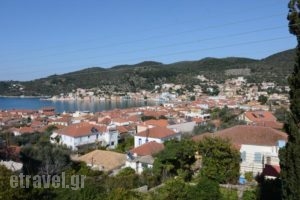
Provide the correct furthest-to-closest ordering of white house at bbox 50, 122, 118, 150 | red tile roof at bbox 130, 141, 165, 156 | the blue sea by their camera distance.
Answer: the blue sea → white house at bbox 50, 122, 118, 150 → red tile roof at bbox 130, 141, 165, 156

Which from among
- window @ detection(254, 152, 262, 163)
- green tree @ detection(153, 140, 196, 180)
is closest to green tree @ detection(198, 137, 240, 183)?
green tree @ detection(153, 140, 196, 180)

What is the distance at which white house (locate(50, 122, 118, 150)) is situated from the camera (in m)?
41.3

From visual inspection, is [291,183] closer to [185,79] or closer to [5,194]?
[5,194]

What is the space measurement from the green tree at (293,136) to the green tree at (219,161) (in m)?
8.84

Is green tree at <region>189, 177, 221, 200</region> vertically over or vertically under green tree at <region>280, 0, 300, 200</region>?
under

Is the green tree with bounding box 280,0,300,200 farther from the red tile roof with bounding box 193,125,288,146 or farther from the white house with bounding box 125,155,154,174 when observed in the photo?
the white house with bounding box 125,155,154,174

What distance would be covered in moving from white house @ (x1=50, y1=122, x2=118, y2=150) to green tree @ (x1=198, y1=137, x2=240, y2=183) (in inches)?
866

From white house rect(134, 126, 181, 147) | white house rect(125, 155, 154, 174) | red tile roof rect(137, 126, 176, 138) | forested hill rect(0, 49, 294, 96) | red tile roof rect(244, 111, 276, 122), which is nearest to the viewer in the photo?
white house rect(125, 155, 154, 174)

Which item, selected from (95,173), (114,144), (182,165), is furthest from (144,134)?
(182,165)

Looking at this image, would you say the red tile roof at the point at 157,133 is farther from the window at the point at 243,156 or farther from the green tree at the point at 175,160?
the green tree at the point at 175,160

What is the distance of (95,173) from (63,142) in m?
17.6

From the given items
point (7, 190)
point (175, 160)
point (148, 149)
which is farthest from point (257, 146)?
point (7, 190)

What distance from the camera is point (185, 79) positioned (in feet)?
594

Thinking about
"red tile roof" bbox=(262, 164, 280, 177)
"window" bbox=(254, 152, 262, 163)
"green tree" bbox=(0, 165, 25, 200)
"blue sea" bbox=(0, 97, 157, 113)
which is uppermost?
"green tree" bbox=(0, 165, 25, 200)
